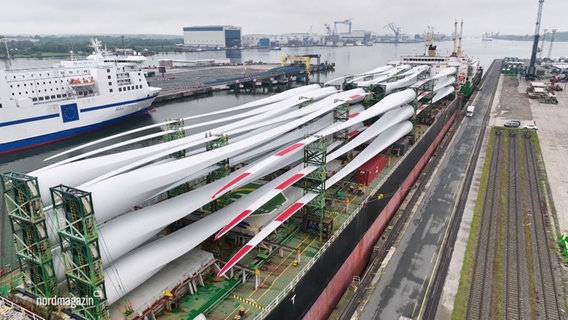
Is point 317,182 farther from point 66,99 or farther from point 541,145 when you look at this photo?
point 66,99

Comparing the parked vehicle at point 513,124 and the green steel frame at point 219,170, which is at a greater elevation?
the green steel frame at point 219,170

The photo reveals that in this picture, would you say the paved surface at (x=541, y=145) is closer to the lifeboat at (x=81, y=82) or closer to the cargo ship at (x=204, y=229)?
the cargo ship at (x=204, y=229)

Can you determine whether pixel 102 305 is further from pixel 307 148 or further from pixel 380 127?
pixel 380 127

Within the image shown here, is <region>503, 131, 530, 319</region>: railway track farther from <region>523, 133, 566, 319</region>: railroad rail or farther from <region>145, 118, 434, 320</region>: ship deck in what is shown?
<region>145, 118, 434, 320</region>: ship deck

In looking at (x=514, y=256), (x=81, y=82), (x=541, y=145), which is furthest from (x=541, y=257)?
(x=81, y=82)

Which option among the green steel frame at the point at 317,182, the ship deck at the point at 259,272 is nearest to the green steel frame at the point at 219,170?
the ship deck at the point at 259,272
